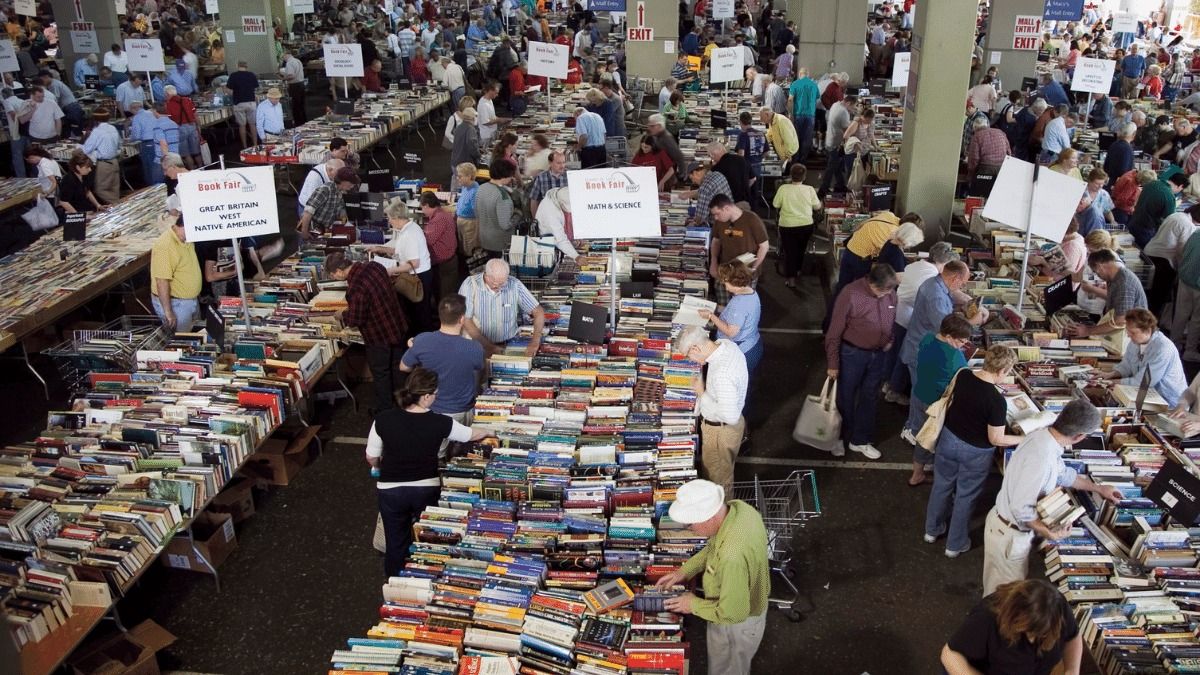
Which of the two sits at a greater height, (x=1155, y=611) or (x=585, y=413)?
(x=585, y=413)

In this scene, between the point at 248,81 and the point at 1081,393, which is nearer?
the point at 1081,393

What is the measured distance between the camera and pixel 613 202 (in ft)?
27.9

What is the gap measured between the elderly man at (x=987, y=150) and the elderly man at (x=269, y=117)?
1117 cm

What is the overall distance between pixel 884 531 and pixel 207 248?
7.47 m

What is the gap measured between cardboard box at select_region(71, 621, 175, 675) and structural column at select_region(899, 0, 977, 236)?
10049mm

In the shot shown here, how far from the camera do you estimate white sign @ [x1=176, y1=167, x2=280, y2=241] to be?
335 inches

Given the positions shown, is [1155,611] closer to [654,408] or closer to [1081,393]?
[1081,393]

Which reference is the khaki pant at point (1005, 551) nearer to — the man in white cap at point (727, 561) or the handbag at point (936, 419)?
the handbag at point (936, 419)

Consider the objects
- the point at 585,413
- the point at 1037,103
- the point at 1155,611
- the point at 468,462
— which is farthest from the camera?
the point at 1037,103

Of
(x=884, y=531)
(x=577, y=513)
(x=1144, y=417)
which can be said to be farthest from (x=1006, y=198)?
(x=577, y=513)

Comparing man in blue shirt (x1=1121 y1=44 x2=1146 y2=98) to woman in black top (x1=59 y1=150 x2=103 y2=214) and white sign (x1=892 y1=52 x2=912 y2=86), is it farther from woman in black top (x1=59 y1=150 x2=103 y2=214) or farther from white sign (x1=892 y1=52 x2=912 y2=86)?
woman in black top (x1=59 y1=150 x2=103 y2=214)

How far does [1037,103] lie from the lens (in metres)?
16.7

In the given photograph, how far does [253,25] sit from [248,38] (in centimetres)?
38

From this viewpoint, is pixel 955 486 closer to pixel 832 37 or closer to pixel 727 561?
pixel 727 561
